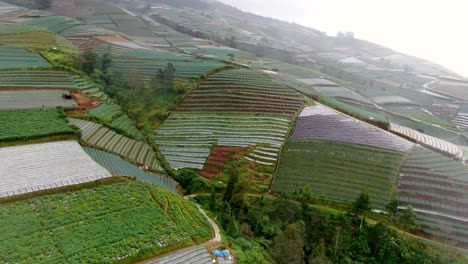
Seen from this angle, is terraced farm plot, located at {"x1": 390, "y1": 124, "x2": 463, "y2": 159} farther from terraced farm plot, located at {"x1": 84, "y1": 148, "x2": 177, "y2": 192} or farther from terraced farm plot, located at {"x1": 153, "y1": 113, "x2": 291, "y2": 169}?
terraced farm plot, located at {"x1": 84, "y1": 148, "x2": 177, "y2": 192}

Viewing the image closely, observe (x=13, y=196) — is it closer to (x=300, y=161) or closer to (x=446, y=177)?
(x=300, y=161)

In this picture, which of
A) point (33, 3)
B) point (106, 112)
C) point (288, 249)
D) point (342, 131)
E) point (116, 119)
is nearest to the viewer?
point (288, 249)

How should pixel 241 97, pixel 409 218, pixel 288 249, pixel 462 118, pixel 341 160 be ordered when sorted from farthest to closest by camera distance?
pixel 462 118 → pixel 241 97 → pixel 341 160 → pixel 409 218 → pixel 288 249

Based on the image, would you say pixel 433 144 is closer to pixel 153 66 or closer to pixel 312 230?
pixel 312 230

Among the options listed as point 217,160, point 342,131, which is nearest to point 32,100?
point 217,160

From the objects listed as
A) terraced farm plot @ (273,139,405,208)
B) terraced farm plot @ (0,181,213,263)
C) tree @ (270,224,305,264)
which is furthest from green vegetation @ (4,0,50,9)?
tree @ (270,224,305,264)

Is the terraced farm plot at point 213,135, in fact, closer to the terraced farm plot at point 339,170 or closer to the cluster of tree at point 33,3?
the terraced farm plot at point 339,170
